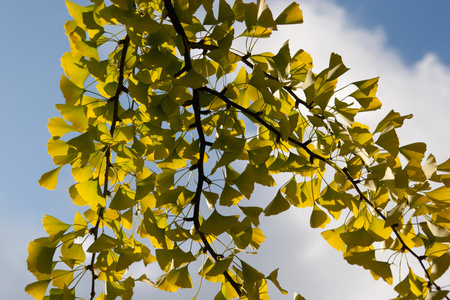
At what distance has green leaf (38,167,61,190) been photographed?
0.88 m

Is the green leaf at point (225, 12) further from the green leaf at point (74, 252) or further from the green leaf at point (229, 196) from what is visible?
the green leaf at point (74, 252)

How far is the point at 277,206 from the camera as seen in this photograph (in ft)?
2.46

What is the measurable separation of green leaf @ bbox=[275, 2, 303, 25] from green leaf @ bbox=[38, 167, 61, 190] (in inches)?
18.3

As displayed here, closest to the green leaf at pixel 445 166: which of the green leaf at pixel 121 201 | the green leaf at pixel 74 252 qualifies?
the green leaf at pixel 121 201

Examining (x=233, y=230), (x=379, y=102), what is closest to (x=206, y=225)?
(x=233, y=230)

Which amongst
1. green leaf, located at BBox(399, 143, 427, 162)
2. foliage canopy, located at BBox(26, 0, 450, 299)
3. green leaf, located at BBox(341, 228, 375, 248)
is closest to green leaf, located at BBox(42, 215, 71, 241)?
foliage canopy, located at BBox(26, 0, 450, 299)

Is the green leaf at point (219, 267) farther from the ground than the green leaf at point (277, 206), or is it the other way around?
the green leaf at point (277, 206)

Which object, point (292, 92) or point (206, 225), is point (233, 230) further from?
point (292, 92)

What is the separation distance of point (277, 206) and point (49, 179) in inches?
16.2

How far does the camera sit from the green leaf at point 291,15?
76cm

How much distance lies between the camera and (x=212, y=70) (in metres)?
0.86

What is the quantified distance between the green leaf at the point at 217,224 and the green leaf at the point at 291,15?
1.02ft

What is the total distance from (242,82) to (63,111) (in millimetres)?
303

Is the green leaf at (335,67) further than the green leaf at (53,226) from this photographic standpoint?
No
